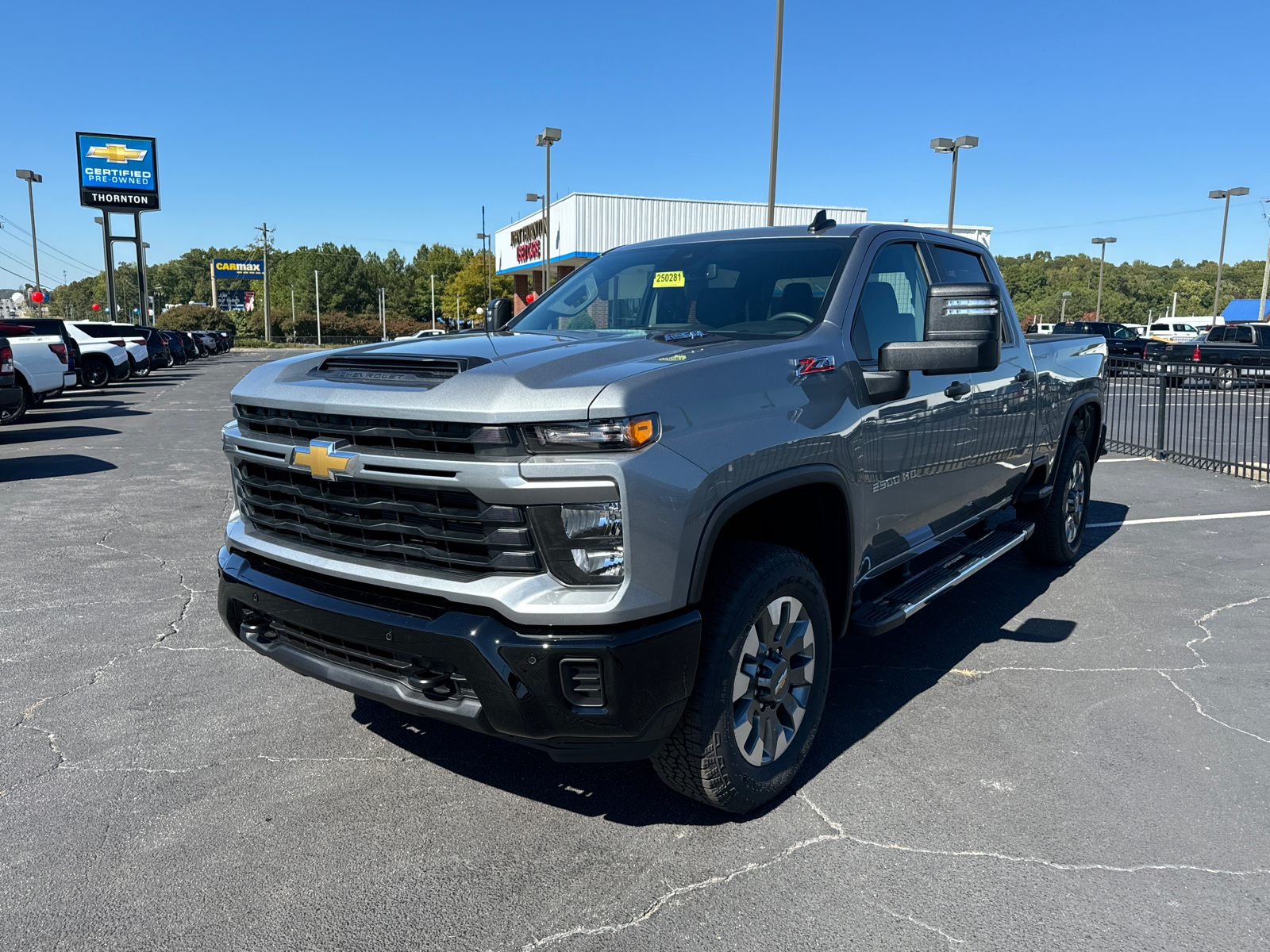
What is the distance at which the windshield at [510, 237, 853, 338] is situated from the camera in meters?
3.80

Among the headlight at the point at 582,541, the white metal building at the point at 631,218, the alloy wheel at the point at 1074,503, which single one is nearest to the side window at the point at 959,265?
the alloy wheel at the point at 1074,503

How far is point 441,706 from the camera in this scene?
8.86ft

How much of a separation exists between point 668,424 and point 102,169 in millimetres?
58391

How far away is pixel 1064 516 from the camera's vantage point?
20.4 ft

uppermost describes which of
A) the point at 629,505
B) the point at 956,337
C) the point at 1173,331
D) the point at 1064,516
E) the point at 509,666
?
the point at 1173,331

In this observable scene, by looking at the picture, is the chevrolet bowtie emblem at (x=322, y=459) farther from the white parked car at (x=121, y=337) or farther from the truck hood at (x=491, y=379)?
the white parked car at (x=121, y=337)

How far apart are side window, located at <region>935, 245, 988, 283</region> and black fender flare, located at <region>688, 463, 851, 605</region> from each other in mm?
1930

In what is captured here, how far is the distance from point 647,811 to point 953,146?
28.8 m

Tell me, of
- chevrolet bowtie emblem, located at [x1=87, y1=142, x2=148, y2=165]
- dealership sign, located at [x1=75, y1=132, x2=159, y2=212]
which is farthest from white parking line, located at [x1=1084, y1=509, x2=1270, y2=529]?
chevrolet bowtie emblem, located at [x1=87, y1=142, x2=148, y2=165]

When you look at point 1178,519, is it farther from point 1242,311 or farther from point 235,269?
point 235,269

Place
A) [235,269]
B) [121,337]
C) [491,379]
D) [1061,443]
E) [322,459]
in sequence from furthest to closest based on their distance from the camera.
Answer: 1. [235,269]
2. [121,337]
3. [1061,443]
4. [322,459]
5. [491,379]

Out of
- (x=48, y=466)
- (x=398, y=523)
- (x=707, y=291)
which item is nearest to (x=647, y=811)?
(x=398, y=523)

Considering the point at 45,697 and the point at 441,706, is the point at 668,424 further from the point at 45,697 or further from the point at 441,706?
the point at 45,697

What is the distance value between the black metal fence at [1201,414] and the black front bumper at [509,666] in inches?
374
